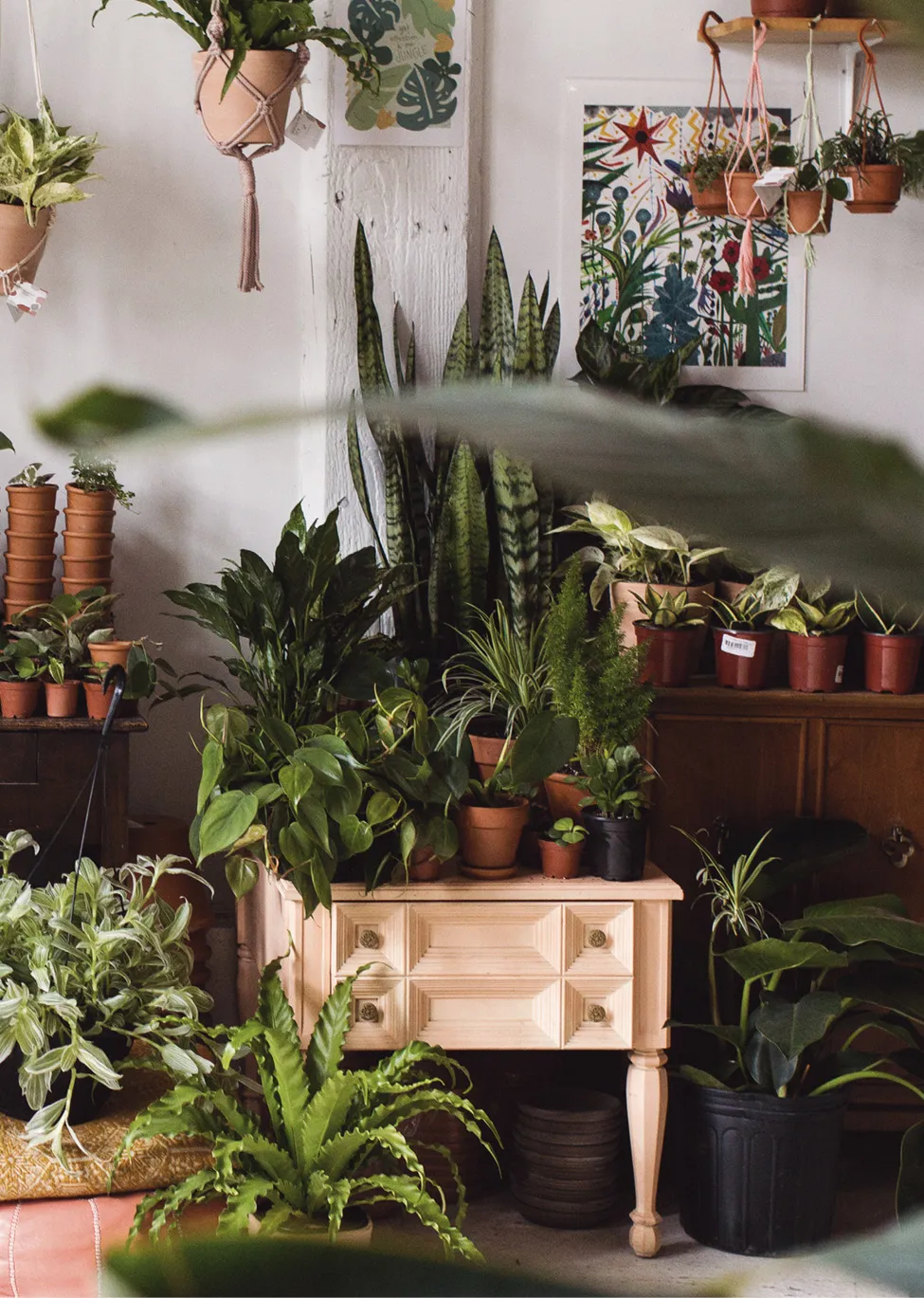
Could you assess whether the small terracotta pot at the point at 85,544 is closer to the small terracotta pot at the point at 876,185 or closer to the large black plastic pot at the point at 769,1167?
the large black plastic pot at the point at 769,1167

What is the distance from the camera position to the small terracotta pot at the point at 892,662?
3006mm

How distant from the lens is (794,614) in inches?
120

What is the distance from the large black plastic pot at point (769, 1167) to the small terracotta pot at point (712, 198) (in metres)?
1.92

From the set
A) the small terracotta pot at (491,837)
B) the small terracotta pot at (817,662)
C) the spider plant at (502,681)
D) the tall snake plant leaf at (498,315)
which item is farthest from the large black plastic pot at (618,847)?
the tall snake plant leaf at (498,315)

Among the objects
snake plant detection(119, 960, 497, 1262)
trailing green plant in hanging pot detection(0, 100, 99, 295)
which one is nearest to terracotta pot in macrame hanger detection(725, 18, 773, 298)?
trailing green plant in hanging pot detection(0, 100, 99, 295)

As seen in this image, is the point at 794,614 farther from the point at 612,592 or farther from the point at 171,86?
the point at 171,86

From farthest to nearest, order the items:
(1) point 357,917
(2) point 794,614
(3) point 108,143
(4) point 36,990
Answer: (3) point 108,143 → (2) point 794,614 → (1) point 357,917 → (4) point 36,990

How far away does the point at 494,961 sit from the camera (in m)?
2.64

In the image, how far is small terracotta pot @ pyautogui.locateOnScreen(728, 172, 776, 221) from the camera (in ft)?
10.1

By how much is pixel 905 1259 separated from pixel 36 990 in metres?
2.43

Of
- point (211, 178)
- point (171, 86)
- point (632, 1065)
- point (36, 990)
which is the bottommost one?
point (632, 1065)

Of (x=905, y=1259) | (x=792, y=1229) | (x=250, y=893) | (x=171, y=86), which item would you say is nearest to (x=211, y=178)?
(x=171, y=86)

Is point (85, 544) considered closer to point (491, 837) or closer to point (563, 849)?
point (491, 837)

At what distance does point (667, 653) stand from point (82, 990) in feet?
4.51
